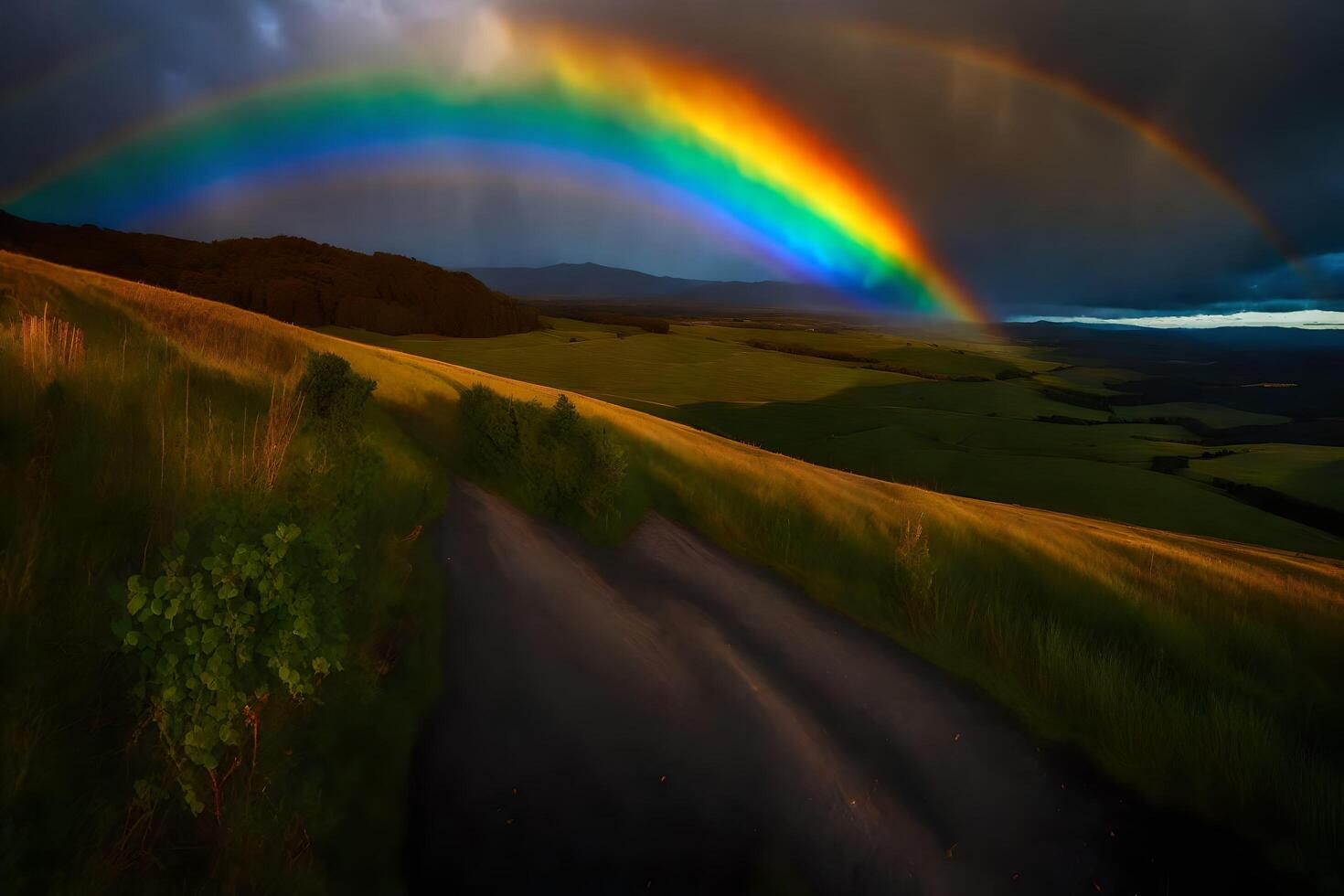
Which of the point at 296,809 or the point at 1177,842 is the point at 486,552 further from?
the point at 1177,842

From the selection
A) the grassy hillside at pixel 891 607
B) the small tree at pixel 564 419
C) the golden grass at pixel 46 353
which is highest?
the golden grass at pixel 46 353

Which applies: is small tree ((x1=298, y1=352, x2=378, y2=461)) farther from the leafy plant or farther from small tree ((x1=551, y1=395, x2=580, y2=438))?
the leafy plant

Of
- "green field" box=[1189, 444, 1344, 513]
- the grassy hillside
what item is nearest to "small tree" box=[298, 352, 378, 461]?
the grassy hillside

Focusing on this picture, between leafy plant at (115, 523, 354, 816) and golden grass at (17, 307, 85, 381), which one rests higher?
golden grass at (17, 307, 85, 381)

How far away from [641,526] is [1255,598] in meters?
8.80

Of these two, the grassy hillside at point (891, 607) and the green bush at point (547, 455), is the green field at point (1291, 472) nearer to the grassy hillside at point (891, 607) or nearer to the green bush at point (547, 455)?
the grassy hillside at point (891, 607)

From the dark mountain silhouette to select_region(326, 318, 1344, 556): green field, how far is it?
6.00 m

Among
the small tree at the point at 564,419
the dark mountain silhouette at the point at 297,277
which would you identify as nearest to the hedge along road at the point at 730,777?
the small tree at the point at 564,419

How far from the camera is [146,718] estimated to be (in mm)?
3248

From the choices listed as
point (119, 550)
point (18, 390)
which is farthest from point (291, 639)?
point (18, 390)

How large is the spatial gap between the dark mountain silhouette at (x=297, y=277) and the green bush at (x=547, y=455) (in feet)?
251

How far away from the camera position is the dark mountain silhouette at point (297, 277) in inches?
3012

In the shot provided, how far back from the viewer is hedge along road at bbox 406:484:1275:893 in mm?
4262

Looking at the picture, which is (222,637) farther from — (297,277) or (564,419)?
(297,277)
